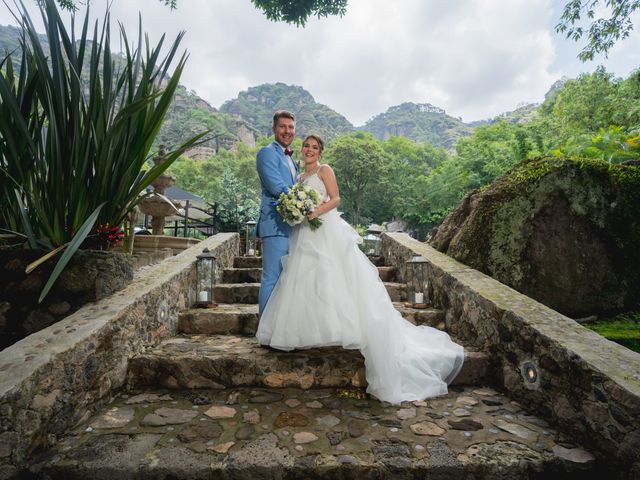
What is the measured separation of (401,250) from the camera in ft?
16.6

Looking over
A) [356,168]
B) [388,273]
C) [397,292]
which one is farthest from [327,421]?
[356,168]

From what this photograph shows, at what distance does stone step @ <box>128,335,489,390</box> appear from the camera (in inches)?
96.4

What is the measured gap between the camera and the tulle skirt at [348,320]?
7.79 feet

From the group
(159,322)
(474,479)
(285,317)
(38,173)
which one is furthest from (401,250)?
(38,173)

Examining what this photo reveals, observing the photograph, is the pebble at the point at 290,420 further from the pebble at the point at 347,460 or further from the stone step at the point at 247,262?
the stone step at the point at 247,262

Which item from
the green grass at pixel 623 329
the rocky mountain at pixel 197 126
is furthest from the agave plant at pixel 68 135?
the rocky mountain at pixel 197 126

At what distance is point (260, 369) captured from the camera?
8.18 feet

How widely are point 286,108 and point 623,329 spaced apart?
410 ft

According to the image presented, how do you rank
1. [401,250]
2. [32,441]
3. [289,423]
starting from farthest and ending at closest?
[401,250] < [289,423] < [32,441]

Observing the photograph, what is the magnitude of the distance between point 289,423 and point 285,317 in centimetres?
71

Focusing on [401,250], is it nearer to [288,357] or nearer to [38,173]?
[288,357]

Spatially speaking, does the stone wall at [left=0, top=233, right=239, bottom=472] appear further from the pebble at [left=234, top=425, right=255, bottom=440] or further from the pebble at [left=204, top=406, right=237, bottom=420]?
the pebble at [left=234, top=425, right=255, bottom=440]

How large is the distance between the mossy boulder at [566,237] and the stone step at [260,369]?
1.36 meters

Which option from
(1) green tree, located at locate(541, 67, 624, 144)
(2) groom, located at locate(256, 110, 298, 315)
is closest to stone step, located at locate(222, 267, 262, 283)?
(2) groom, located at locate(256, 110, 298, 315)
